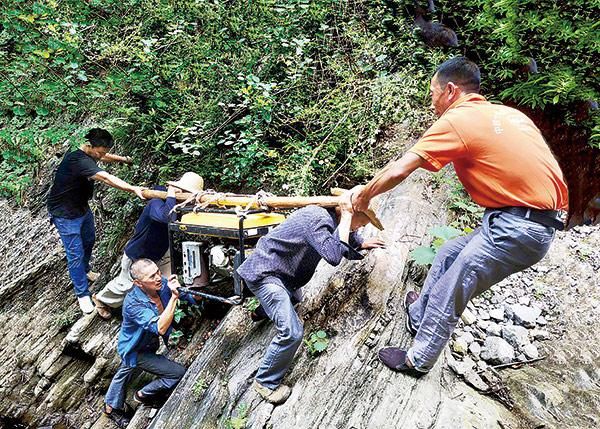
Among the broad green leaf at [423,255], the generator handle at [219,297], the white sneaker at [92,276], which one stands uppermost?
the broad green leaf at [423,255]

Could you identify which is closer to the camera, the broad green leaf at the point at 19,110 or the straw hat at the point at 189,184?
the straw hat at the point at 189,184

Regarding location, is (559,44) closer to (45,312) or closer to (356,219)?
(356,219)

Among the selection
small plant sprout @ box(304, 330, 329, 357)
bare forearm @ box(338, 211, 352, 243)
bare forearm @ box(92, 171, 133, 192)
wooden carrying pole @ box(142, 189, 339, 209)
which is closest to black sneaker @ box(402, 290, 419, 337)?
small plant sprout @ box(304, 330, 329, 357)

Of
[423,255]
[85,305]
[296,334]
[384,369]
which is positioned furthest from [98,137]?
[384,369]

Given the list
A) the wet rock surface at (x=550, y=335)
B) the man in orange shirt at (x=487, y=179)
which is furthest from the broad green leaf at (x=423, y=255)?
the man in orange shirt at (x=487, y=179)

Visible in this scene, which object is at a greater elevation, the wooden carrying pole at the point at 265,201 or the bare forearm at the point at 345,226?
the bare forearm at the point at 345,226

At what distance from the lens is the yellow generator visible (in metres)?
4.12

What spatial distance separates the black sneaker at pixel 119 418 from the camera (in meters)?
6.27

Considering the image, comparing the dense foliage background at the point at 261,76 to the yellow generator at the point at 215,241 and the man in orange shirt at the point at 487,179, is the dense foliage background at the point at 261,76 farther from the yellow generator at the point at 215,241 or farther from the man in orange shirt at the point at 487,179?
the man in orange shirt at the point at 487,179

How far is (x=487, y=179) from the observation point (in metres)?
3.11

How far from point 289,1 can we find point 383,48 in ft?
5.47

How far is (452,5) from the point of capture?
23.4 feet

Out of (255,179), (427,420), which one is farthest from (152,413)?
(427,420)

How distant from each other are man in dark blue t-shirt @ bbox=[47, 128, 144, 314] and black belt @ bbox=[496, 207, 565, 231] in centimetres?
470
